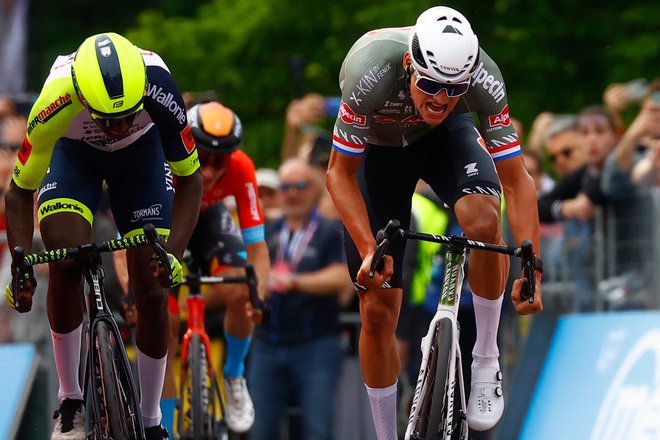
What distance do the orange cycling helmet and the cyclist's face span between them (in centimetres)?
265

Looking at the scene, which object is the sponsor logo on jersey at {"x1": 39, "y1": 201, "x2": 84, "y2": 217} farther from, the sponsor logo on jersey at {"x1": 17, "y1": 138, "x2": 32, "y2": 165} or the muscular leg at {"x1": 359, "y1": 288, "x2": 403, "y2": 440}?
the muscular leg at {"x1": 359, "y1": 288, "x2": 403, "y2": 440}

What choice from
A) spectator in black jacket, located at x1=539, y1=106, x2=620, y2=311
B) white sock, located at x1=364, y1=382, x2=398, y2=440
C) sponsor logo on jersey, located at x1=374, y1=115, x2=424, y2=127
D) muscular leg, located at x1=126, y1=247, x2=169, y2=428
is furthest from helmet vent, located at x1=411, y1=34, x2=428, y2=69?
spectator in black jacket, located at x1=539, y1=106, x2=620, y2=311

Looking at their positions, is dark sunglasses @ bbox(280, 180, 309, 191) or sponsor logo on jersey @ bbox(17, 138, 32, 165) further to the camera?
dark sunglasses @ bbox(280, 180, 309, 191)

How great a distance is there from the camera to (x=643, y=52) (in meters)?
19.2

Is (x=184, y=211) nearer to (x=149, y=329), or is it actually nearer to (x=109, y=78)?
(x=149, y=329)

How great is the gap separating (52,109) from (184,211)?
1013 mm

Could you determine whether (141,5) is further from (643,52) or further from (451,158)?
(451,158)

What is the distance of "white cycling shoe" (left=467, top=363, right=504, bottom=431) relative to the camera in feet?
28.9

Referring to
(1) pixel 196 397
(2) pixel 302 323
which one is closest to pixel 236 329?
(1) pixel 196 397

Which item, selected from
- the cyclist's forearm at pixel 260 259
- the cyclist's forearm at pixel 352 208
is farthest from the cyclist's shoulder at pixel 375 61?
the cyclist's forearm at pixel 260 259

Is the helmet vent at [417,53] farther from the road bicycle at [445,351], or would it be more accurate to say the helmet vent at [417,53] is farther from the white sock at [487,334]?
the white sock at [487,334]

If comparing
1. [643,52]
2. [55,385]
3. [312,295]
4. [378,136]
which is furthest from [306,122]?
[643,52]

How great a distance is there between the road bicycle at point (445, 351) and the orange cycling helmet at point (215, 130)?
2564 mm

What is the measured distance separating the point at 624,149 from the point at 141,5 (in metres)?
24.9
